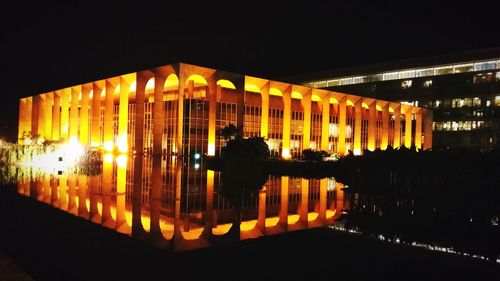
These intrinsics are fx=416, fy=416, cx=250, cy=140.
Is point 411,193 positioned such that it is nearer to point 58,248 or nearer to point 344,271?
point 344,271

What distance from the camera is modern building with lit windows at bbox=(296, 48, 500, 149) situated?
5788 cm

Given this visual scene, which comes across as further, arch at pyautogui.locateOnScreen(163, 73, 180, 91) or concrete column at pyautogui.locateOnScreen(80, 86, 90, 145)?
concrete column at pyautogui.locateOnScreen(80, 86, 90, 145)

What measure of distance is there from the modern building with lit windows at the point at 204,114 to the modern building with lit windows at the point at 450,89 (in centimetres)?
325

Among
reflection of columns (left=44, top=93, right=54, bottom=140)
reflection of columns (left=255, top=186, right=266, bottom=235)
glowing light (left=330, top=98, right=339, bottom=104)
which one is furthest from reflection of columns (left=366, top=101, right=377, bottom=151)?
reflection of columns (left=255, top=186, right=266, bottom=235)

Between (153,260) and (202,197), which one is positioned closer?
(153,260)

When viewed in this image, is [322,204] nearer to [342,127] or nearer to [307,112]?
[307,112]

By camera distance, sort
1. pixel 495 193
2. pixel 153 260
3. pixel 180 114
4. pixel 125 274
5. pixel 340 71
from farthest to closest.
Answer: pixel 340 71
pixel 180 114
pixel 495 193
pixel 153 260
pixel 125 274

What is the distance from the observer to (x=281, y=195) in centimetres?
1477

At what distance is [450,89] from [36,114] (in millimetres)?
60794

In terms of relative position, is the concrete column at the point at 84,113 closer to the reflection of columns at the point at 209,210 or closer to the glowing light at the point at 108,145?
the glowing light at the point at 108,145

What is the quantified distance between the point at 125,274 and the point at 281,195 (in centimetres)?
986

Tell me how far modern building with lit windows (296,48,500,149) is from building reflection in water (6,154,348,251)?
169 ft

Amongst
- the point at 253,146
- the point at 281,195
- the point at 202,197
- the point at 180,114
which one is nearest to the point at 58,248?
the point at 202,197

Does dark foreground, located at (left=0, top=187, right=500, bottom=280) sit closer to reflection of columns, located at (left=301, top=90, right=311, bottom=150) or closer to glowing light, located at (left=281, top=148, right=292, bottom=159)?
glowing light, located at (left=281, top=148, right=292, bottom=159)
